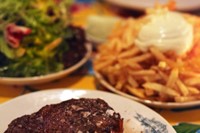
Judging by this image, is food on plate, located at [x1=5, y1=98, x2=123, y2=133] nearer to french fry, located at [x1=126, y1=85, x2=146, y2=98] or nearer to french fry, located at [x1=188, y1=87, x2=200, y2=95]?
french fry, located at [x1=126, y1=85, x2=146, y2=98]

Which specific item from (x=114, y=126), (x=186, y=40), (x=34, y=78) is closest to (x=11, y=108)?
(x=34, y=78)

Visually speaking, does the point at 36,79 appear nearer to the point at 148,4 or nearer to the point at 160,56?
the point at 160,56

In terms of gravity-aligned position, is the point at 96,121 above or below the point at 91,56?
above

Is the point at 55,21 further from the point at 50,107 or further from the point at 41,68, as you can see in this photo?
the point at 50,107

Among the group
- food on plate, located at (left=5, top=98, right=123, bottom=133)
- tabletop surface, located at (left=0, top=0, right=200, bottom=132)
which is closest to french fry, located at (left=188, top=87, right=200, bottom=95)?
tabletop surface, located at (left=0, top=0, right=200, bottom=132)

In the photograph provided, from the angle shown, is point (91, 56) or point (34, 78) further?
point (91, 56)

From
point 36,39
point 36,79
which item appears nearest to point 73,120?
point 36,79
